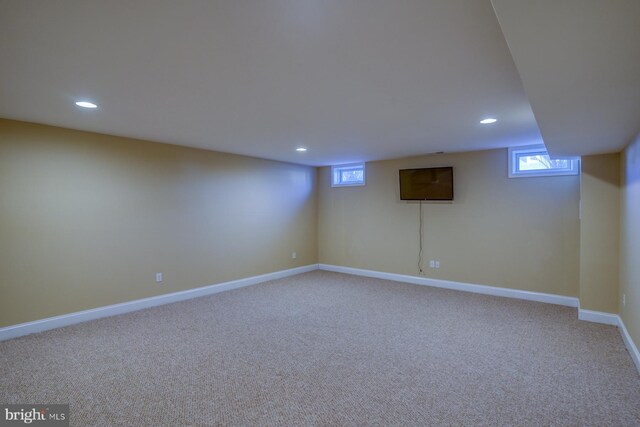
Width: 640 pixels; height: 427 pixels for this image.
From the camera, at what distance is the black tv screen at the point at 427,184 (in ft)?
18.4

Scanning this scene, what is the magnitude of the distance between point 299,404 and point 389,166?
4.90 metres

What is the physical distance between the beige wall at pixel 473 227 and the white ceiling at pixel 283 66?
1.40 m

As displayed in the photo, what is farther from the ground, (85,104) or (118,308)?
(85,104)

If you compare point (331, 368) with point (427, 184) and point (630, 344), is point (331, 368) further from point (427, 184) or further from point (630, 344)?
point (427, 184)

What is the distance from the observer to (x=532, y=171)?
4902mm

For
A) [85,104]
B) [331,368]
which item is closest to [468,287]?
[331,368]

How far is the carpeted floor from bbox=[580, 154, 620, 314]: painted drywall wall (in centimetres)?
40

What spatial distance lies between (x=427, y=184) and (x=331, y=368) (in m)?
3.94

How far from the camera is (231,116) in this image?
11.1 feet

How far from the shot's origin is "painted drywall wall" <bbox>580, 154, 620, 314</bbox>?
390 cm

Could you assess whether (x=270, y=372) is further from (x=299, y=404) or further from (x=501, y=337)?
(x=501, y=337)

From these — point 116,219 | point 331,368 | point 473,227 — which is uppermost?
point 116,219

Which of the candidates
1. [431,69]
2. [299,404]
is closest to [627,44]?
[431,69]

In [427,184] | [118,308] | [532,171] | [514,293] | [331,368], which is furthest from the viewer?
[427,184]
